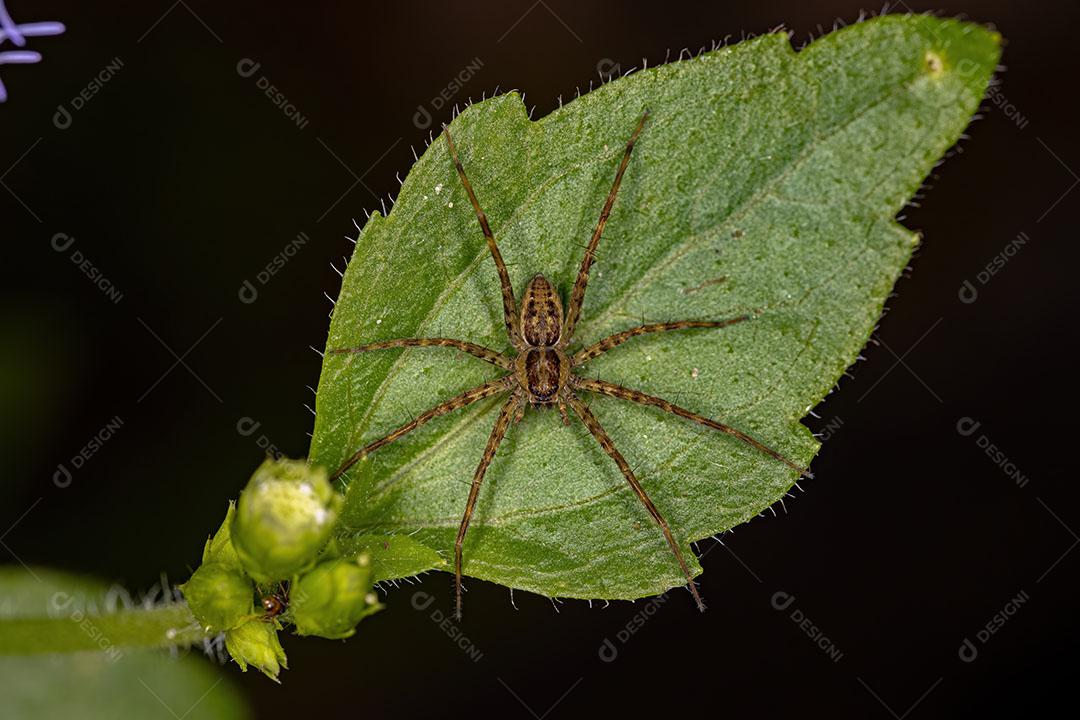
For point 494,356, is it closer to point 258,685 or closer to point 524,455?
point 524,455

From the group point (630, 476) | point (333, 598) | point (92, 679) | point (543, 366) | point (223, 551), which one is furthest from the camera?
point (92, 679)

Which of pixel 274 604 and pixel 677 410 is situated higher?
pixel 274 604

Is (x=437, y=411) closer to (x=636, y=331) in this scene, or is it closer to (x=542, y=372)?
(x=542, y=372)

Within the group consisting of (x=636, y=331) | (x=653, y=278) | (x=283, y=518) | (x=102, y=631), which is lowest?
(x=636, y=331)

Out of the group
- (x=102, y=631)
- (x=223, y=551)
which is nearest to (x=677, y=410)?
(x=223, y=551)

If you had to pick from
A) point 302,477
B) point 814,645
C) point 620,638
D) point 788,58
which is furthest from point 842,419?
point 302,477

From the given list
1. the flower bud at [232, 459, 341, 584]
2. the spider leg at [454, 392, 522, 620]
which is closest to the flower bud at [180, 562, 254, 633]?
the flower bud at [232, 459, 341, 584]

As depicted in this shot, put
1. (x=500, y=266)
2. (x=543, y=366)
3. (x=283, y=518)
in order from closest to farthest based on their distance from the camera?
1. (x=283, y=518)
2. (x=500, y=266)
3. (x=543, y=366)
